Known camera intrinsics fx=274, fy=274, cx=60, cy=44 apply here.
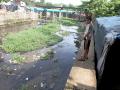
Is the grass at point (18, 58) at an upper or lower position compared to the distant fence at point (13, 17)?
lower

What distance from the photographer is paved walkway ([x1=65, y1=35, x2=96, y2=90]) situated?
7395 mm

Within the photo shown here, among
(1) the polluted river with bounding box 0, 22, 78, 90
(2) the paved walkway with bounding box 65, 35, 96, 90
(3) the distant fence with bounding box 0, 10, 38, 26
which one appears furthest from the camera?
(3) the distant fence with bounding box 0, 10, 38, 26

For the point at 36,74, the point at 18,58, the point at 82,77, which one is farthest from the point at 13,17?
the point at 82,77

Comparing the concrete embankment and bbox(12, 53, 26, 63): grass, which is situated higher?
the concrete embankment

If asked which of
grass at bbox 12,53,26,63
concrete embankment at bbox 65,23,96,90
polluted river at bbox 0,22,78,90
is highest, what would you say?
concrete embankment at bbox 65,23,96,90

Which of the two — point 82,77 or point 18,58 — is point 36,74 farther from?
point 82,77

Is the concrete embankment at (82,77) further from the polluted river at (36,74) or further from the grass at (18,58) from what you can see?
the grass at (18,58)

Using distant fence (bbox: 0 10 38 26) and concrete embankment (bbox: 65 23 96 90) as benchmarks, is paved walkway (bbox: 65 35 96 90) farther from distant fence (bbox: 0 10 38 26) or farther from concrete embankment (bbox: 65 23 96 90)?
distant fence (bbox: 0 10 38 26)

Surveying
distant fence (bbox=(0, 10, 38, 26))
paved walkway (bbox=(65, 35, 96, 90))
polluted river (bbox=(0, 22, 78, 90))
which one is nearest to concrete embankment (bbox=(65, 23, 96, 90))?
paved walkway (bbox=(65, 35, 96, 90))

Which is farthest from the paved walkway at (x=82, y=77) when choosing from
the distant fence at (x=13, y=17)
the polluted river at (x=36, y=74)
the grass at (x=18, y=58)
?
the distant fence at (x=13, y=17)

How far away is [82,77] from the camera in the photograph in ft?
27.4

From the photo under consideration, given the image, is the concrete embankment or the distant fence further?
the distant fence

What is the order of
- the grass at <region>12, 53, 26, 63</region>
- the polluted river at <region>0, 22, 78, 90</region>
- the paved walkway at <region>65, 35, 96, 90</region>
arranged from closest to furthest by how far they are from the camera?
the paved walkway at <region>65, 35, 96, 90</region> → the polluted river at <region>0, 22, 78, 90</region> → the grass at <region>12, 53, 26, 63</region>

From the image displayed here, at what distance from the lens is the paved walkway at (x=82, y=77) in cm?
739
